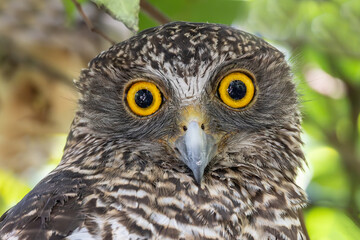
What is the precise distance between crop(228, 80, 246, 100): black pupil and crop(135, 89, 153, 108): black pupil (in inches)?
14.1

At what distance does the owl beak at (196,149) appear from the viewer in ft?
8.47

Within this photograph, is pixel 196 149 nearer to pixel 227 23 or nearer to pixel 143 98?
pixel 143 98

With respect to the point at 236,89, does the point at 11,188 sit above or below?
below

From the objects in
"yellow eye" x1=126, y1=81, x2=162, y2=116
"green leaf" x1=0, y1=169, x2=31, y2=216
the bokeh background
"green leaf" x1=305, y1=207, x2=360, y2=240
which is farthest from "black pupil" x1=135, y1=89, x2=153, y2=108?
"green leaf" x1=0, y1=169, x2=31, y2=216

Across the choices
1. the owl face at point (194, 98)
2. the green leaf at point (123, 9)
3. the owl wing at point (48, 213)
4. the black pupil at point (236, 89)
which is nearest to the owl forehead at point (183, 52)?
the owl face at point (194, 98)

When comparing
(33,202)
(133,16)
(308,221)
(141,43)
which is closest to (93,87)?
(141,43)

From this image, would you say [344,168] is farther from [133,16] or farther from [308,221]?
[133,16]

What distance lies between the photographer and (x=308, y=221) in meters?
3.67

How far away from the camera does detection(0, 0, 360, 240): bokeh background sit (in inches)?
135

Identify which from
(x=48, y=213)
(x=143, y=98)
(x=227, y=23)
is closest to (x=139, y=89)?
(x=143, y=98)

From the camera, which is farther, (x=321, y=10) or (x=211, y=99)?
(x=321, y=10)

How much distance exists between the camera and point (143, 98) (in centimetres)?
291

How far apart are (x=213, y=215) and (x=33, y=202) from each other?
2.30 ft

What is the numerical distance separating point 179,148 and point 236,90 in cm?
41
